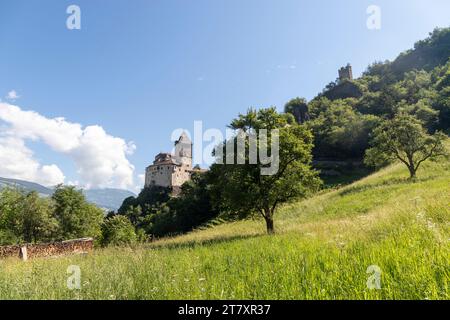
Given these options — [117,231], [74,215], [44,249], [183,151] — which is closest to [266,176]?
[44,249]

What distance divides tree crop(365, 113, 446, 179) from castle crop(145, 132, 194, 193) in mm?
111918

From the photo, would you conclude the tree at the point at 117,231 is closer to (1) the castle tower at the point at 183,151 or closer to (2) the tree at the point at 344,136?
(2) the tree at the point at 344,136

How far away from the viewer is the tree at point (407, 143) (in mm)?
36344

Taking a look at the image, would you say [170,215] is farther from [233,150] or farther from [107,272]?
[107,272]

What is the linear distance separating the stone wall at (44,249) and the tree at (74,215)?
31.5m

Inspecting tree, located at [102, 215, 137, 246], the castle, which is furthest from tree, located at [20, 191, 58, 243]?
the castle

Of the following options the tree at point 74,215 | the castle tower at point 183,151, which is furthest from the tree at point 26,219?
the castle tower at point 183,151

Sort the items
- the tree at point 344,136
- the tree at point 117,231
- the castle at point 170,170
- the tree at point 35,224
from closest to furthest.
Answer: the tree at point 117,231, the tree at point 35,224, the tree at point 344,136, the castle at point 170,170

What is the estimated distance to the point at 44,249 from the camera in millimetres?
20641

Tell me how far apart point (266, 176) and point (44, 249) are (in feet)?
54.8

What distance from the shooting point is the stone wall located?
62.6 feet

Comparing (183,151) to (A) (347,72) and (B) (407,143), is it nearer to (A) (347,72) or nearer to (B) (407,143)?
(A) (347,72)

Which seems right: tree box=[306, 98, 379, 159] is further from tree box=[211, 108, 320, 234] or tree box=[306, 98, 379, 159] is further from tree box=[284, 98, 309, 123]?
tree box=[211, 108, 320, 234]
